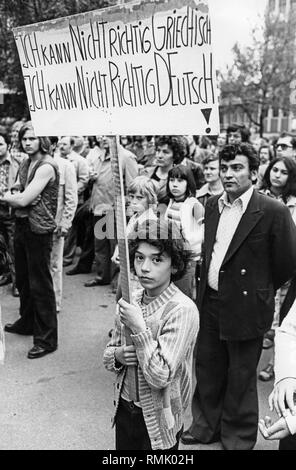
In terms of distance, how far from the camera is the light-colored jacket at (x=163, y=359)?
6.77ft

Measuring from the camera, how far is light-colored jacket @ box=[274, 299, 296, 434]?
5.49ft

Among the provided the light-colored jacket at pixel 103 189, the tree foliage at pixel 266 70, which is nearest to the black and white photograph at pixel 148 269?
the light-colored jacket at pixel 103 189

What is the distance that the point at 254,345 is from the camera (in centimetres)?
Result: 321

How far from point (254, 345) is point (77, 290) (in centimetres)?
361

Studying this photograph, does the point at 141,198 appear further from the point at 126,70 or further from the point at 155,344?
the point at 155,344

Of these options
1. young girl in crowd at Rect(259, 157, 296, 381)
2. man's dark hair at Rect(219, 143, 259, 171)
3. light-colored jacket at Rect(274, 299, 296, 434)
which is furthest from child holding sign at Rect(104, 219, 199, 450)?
young girl in crowd at Rect(259, 157, 296, 381)

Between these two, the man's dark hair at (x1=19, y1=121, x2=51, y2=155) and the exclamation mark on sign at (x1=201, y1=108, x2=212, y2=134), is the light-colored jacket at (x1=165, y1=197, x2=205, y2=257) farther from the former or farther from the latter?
the exclamation mark on sign at (x1=201, y1=108, x2=212, y2=134)

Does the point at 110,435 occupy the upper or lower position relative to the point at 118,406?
lower

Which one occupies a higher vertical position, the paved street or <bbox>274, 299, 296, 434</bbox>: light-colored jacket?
<bbox>274, 299, 296, 434</bbox>: light-colored jacket

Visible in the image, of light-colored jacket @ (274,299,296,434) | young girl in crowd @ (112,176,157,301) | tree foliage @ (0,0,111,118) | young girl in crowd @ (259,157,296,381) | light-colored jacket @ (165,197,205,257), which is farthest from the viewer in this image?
tree foliage @ (0,0,111,118)

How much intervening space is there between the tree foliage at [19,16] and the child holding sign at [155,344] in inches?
244
